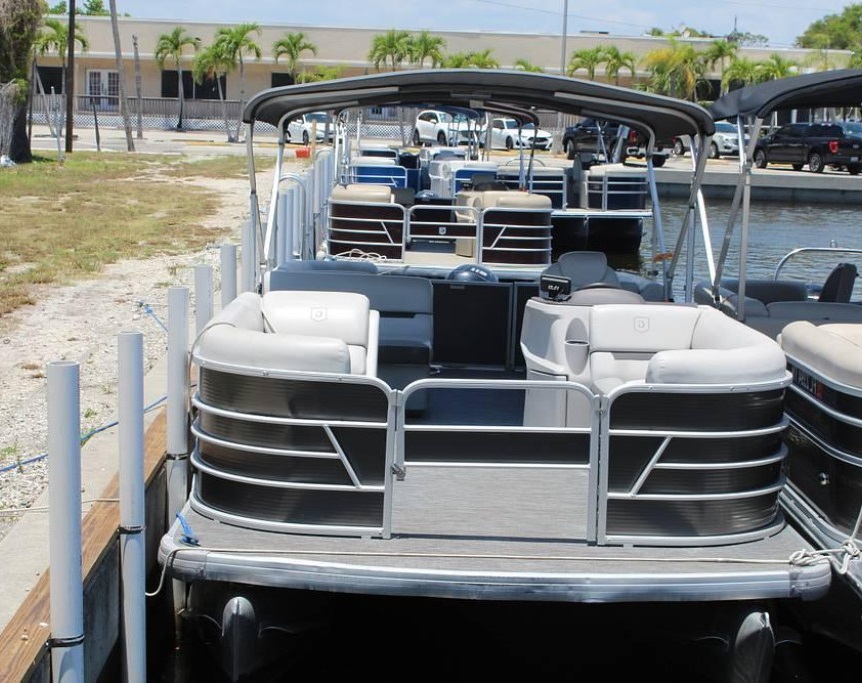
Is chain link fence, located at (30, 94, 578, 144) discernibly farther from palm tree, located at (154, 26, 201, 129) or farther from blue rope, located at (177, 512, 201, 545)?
blue rope, located at (177, 512, 201, 545)

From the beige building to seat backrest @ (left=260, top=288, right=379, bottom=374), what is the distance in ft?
159

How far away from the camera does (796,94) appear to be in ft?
22.3

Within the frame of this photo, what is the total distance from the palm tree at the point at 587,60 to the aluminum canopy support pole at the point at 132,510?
47292 millimetres

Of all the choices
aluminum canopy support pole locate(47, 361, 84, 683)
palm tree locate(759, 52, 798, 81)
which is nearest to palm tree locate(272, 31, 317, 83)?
palm tree locate(759, 52, 798, 81)

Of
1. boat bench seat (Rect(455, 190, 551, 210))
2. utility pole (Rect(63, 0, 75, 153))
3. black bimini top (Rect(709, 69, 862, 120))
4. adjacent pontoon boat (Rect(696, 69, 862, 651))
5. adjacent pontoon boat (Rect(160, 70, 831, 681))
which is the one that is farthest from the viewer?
utility pole (Rect(63, 0, 75, 153))

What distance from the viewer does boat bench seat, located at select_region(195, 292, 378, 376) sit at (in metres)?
4.54

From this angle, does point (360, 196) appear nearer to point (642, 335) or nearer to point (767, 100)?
point (767, 100)

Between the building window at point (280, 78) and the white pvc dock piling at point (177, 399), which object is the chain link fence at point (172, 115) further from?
the white pvc dock piling at point (177, 399)

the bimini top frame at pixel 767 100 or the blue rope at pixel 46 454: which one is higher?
the bimini top frame at pixel 767 100

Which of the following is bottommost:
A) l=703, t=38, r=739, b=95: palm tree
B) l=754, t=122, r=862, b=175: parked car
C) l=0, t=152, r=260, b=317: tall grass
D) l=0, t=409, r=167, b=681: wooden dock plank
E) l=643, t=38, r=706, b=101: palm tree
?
l=0, t=409, r=167, b=681: wooden dock plank

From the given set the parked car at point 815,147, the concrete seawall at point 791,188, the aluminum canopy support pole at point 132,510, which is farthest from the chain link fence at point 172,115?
the aluminum canopy support pole at point 132,510

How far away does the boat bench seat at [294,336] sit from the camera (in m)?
4.54

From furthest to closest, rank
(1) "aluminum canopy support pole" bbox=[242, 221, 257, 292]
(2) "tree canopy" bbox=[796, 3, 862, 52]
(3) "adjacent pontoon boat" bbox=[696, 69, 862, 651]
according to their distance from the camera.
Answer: (2) "tree canopy" bbox=[796, 3, 862, 52], (1) "aluminum canopy support pole" bbox=[242, 221, 257, 292], (3) "adjacent pontoon boat" bbox=[696, 69, 862, 651]

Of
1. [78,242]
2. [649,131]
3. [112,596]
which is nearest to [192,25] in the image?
[78,242]
